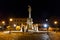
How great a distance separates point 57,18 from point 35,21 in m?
11.2

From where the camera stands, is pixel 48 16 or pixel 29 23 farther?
pixel 48 16

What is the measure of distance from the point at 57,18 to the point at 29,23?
38.0 metres

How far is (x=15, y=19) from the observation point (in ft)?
→ 333

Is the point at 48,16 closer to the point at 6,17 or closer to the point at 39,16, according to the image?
the point at 39,16

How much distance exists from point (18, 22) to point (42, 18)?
1247 cm

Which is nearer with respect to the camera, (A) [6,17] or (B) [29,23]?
(B) [29,23]

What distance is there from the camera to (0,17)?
102 metres

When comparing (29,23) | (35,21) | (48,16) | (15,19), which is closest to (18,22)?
(15,19)

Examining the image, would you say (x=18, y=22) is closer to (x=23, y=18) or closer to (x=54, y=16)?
(x=23, y=18)

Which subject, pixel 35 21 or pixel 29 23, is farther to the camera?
pixel 35 21

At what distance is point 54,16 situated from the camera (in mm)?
100375

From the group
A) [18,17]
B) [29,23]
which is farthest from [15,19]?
[29,23]

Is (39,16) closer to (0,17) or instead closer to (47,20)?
(47,20)

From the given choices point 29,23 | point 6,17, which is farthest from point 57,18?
point 29,23
